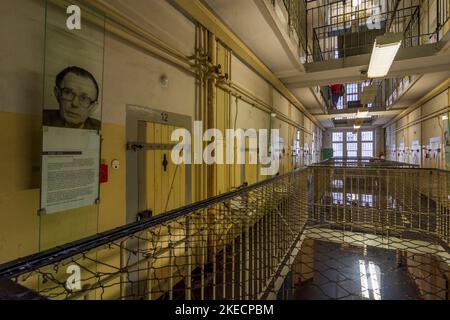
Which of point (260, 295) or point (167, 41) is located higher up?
point (167, 41)

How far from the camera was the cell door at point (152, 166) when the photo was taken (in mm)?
1766

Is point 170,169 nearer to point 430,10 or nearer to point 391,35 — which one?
point 391,35

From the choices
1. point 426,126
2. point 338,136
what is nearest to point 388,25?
point 426,126

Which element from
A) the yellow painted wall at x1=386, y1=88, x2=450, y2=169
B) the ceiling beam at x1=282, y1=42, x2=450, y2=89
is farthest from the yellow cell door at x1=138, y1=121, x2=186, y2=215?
the yellow painted wall at x1=386, y1=88, x2=450, y2=169

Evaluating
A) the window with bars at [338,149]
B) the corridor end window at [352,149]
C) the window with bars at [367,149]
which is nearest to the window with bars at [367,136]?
the window with bars at [367,149]

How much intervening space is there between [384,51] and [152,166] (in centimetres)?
288

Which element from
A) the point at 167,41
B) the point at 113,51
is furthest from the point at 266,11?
the point at 113,51

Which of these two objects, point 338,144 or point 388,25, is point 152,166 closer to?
point 388,25

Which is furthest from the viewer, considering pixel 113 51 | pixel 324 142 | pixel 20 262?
pixel 324 142

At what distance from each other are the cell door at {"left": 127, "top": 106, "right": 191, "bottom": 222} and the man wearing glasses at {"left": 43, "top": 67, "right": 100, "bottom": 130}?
0.32 metres

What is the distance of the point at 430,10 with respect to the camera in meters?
4.76

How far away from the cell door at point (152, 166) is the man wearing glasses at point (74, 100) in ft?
1.04

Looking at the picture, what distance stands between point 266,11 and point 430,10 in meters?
4.51
